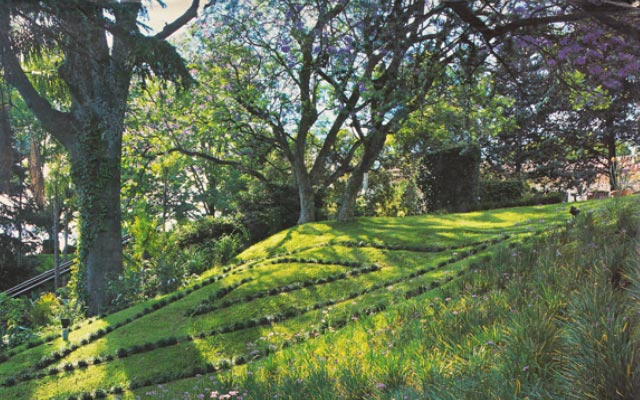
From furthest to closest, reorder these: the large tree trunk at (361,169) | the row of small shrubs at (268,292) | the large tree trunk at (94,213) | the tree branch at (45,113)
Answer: the large tree trunk at (361,169) < the large tree trunk at (94,213) < the tree branch at (45,113) < the row of small shrubs at (268,292)

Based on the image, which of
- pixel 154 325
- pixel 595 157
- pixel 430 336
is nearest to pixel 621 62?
pixel 430 336

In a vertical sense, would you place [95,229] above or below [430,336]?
above

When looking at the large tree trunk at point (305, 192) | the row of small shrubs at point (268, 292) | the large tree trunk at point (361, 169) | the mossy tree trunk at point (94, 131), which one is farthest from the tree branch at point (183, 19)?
the row of small shrubs at point (268, 292)

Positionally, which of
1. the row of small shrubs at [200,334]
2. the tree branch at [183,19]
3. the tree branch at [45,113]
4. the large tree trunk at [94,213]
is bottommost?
the row of small shrubs at [200,334]

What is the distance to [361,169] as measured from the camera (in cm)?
1096

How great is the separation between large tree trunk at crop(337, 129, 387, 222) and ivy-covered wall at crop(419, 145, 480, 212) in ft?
9.85

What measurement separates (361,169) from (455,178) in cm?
370

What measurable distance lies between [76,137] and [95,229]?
6.40ft

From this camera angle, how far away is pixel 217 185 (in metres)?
20.3

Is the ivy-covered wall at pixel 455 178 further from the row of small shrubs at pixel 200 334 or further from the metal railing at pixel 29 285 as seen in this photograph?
the metal railing at pixel 29 285

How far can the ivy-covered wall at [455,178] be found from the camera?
42.2ft

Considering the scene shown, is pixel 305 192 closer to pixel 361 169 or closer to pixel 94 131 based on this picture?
pixel 361 169

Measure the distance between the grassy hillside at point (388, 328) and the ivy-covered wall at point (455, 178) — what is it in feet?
13.8

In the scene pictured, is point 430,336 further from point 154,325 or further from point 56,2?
point 56,2
